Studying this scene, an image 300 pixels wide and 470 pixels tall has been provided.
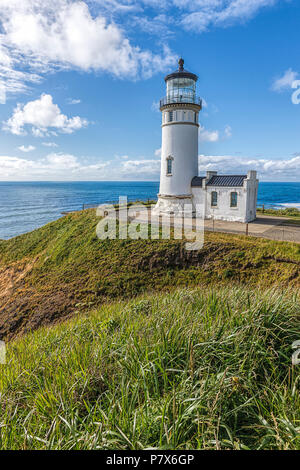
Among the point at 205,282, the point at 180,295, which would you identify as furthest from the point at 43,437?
the point at 205,282

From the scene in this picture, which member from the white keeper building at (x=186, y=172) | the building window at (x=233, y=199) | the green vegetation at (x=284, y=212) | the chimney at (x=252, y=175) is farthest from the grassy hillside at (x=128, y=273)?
the green vegetation at (x=284, y=212)

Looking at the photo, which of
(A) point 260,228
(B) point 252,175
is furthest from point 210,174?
(A) point 260,228

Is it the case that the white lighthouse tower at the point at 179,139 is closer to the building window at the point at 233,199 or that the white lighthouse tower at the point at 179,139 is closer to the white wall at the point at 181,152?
the white wall at the point at 181,152

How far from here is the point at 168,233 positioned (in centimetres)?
1655

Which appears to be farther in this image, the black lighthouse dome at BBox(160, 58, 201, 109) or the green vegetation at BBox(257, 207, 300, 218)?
the green vegetation at BBox(257, 207, 300, 218)

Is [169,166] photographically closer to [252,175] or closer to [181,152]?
[181,152]

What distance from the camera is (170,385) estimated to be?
11.2ft

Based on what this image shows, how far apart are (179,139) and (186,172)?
2.66 meters

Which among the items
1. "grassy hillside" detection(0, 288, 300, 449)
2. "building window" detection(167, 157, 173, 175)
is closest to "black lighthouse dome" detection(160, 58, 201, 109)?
"building window" detection(167, 157, 173, 175)

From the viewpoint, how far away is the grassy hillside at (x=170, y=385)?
270 centimetres

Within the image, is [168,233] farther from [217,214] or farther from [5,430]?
[5,430]

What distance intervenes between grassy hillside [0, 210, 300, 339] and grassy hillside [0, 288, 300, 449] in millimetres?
6730

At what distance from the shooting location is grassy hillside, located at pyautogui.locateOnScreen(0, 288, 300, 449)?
2.70 meters

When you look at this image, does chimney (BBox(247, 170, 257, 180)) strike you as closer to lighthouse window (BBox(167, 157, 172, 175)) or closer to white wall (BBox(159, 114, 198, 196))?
white wall (BBox(159, 114, 198, 196))
